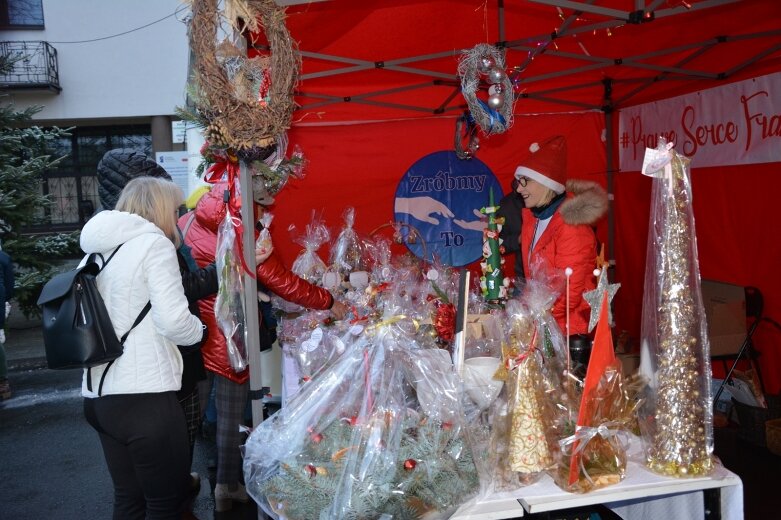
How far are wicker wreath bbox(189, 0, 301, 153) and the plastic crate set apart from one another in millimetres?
3591

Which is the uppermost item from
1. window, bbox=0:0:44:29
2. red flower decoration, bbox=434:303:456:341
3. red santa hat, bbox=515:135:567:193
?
window, bbox=0:0:44:29

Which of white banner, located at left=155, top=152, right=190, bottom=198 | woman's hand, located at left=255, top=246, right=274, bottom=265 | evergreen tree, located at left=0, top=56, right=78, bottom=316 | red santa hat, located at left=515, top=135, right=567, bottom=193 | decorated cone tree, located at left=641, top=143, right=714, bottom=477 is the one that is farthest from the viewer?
white banner, located at left=155, top=152, right=190, bottom=198

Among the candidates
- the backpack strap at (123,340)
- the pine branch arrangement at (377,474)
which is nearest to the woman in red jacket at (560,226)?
the pine branch arrangement at (377,474)

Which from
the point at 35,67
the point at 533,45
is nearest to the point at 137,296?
the point at 533,45

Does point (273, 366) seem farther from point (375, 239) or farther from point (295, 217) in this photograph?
point (295, 217)

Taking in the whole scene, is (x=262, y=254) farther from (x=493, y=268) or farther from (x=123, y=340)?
(x=493, y=268)

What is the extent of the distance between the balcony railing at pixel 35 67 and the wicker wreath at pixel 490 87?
1182 centimetres

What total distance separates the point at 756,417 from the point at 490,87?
2.74m

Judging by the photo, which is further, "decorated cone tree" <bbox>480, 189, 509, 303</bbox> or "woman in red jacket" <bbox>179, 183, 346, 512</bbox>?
"decorated cone tree" <bbox>480, 189, 509, 303</bbox>

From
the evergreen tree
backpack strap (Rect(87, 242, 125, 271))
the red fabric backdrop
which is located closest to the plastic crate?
the red fabric backdrop

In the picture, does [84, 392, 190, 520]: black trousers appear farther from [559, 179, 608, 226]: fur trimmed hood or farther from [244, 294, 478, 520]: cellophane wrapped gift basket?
[559, 179, 608, 226]: fur trimmed hood

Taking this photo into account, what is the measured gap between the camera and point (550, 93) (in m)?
5.27

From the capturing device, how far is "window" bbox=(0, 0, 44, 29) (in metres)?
12.7

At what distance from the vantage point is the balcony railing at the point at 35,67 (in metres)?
12.5
